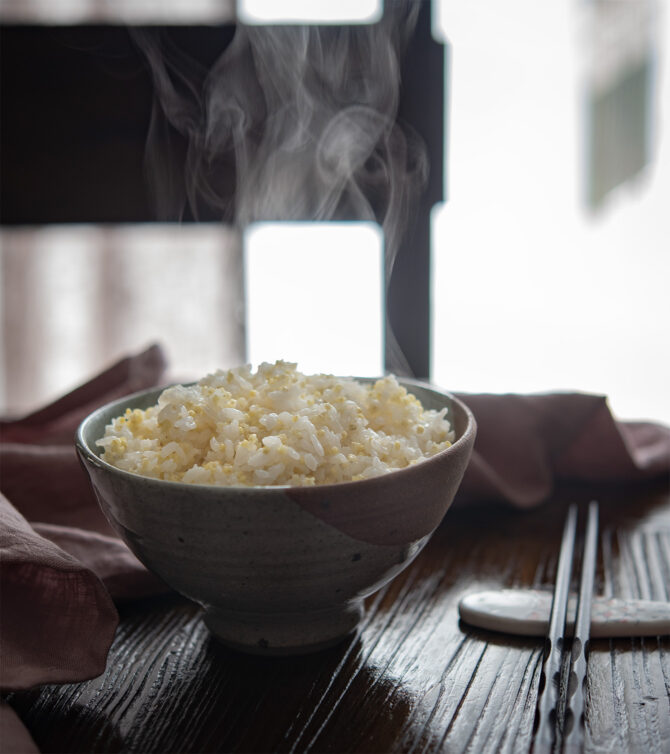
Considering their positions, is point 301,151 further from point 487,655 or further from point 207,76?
point 487,655

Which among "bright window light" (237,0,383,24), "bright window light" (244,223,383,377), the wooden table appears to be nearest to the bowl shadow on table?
the wooden table

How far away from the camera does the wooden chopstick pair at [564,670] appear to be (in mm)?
631

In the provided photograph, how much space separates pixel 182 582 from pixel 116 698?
110 millimetres

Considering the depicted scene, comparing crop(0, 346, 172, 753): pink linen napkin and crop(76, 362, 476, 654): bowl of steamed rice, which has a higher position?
crop(76, 362, 476, 654): bowl of steamed rice

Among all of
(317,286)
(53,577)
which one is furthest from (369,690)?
(317,286)

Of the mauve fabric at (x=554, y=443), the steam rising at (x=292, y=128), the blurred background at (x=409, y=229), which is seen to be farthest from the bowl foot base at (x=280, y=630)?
the steam rising at (x=292, y=128)

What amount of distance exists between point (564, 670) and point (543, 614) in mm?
99

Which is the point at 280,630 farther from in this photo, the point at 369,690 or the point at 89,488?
the point at 89,488

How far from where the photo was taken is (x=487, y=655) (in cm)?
78

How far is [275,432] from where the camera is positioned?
2.44ft

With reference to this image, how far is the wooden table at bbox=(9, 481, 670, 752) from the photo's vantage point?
662 millimetres

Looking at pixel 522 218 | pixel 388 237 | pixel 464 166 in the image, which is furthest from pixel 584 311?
pixel 388 237

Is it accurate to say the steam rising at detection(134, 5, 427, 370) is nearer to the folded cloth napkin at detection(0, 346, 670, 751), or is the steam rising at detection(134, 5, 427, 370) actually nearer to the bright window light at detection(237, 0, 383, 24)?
the folded cloth napkin at detection(0, 346, 670, 751)

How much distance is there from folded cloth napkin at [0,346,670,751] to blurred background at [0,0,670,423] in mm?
276
